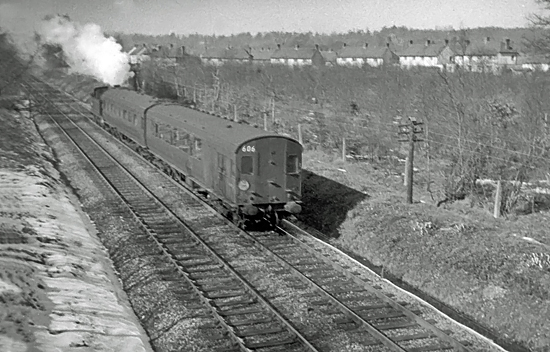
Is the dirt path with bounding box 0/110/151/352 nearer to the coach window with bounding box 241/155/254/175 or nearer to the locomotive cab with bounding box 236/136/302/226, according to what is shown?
the locomotive cab with bounding box 236/136/302/226

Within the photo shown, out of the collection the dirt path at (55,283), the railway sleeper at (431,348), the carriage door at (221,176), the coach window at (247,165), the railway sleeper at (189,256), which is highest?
the coach window at (247,165)

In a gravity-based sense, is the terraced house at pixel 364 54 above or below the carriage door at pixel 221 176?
above

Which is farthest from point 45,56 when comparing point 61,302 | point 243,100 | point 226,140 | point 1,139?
point 61,302

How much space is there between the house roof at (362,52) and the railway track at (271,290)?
8264 cm

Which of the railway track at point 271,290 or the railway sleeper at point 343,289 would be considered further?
the railway sleeper at point 343,289

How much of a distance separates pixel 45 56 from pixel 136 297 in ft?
245

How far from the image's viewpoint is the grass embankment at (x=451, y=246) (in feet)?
36.0

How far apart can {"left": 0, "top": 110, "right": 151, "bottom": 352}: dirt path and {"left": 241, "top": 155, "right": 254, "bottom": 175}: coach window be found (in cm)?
423

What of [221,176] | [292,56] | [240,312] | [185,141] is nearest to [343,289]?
[240,312]

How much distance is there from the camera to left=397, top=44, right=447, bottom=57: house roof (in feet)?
305

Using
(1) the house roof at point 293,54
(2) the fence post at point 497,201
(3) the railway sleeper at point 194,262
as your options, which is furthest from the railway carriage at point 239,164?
(1) the house roof at point 293,54

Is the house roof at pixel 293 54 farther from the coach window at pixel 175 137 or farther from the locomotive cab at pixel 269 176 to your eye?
the locomotive cab at pixel 269 176

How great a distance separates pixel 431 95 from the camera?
88.6ft

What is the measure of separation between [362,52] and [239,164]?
89.1 m
